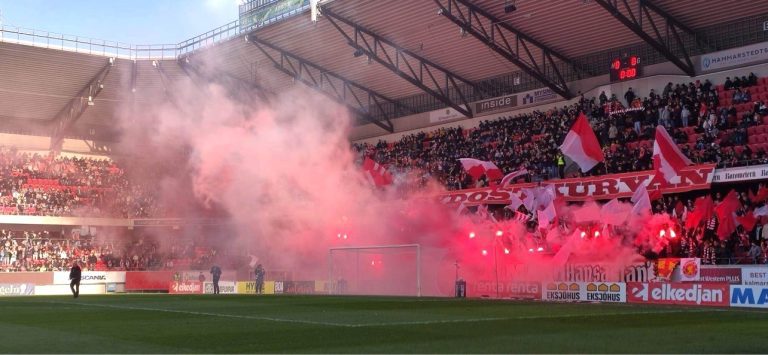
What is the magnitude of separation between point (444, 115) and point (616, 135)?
14.3m

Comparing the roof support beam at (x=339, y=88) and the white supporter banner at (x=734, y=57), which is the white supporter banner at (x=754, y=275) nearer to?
the white supporter banner at (x=734, y=57)

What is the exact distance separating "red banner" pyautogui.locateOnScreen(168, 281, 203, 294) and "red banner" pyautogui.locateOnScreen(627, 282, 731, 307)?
25.9 metres

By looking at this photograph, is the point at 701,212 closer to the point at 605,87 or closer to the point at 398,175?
the point at 605,87

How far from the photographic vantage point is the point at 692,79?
38.9 m

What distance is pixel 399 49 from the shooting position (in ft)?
147

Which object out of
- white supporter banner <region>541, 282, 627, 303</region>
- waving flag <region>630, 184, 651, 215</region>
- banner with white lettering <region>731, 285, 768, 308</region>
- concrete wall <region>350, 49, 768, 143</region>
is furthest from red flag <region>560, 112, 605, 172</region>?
banner with white lettering <region>731, 285, 768, 308</region>

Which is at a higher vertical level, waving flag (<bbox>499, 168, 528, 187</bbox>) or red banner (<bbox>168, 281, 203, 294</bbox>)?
waving flag (<bbox>499, 168, 528, 187</bbox>)

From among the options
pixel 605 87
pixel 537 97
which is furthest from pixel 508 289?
pixel 537 97

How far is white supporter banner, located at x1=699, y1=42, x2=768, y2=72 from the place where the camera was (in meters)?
36.4

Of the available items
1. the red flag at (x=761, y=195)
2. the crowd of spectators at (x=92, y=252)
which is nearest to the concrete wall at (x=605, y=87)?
the red flag at (x=761, y=195)

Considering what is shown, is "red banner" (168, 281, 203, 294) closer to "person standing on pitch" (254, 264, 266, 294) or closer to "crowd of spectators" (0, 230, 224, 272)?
"crowd of spectators" (0, 230, 224, 272)

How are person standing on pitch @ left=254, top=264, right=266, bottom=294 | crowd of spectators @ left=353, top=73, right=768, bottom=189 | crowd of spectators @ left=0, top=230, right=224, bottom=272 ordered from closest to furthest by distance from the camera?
crowd of spectators @ left=353, top=73, right=768, bottom=189 < person standing on pitch @ left=254, top=264, right=266, bottom=294 < crowd of spectators @ left=0, top=230, right=224, bottom=272

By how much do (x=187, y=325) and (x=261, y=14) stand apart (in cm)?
2950

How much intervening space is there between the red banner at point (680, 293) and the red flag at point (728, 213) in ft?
16.9
